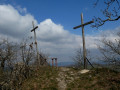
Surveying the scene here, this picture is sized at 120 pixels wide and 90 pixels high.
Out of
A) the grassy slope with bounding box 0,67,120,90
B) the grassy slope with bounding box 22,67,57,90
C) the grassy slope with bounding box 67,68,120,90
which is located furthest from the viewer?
the grassy slope with bounding box 22,67,57,90

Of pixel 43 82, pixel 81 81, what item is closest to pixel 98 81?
pixel 81 81

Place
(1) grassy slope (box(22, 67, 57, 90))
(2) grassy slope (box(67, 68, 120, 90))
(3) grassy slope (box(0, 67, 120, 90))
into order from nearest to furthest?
(2) grassy slope (box(67, 68, 120, 90)) < (3) grassy slope (box(0, 67, 120, 90)) < (1) grassy slope (box(22, 67, 57, 90))

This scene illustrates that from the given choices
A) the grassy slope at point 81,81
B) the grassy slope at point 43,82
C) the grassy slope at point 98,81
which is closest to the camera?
the grassy slope at point 98,81

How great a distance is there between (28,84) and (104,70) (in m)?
7.68

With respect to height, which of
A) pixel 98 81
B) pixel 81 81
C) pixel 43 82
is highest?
pixel 98 81

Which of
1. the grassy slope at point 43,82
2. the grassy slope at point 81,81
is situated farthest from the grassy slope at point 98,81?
the grassy slope at point 43,82

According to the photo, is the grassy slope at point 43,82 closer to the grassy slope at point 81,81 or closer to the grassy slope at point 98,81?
the grassy slope at point 81,81

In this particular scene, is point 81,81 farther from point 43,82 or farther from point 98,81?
point 43,82

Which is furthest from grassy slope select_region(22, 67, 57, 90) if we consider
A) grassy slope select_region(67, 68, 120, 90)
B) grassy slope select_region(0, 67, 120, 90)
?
grassy slope select_region(67, 68, 120, 90)

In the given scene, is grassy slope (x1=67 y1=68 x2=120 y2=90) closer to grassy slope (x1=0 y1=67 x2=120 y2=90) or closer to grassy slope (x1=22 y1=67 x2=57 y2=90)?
grassy slope (x1=0 y1=67 x2=120 y2=90)

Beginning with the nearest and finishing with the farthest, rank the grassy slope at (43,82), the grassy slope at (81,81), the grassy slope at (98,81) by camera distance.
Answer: the grassy slope at (98,81), the grassy slope at (81,81), the grassy slope at (43,82)

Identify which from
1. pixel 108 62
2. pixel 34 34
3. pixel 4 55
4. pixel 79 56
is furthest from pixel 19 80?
pixel 79 56

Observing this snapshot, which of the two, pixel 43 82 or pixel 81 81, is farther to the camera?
pixel 43 82

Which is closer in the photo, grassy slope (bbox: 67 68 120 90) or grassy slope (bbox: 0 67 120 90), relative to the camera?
grassy slope (bbox: 67 68 120 90)
